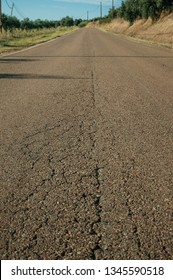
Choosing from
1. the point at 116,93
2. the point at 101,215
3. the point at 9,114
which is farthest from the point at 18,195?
the point at 116,93

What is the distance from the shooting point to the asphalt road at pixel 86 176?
9.00 feet

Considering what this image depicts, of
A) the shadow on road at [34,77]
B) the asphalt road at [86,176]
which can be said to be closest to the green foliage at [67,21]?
the shadow on road at [34,77]

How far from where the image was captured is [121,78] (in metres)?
10.7

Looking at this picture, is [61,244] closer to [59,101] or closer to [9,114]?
[9,114]

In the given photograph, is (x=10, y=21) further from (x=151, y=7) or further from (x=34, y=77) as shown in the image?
(x=34, y=77)

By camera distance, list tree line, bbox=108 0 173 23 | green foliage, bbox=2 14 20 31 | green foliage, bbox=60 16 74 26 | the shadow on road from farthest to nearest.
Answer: green foliage, bbox=60 16 74 26 < green foliage, bbox=2 14 20 31 < tree line, bbox=108 0 173 23 < the shadow on road

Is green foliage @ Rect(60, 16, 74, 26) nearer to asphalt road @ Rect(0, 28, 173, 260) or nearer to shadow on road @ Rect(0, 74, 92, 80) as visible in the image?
shadow on road @ Rect(0, 74, 92, 80)

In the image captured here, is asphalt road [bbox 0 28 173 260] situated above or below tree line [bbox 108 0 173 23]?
below

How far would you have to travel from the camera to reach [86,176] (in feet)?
12.6

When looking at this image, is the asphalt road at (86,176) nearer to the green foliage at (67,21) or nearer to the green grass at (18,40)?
the green grass at (18,40)

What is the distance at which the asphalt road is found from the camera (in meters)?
2.74

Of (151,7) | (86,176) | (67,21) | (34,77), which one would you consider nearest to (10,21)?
(151,7)

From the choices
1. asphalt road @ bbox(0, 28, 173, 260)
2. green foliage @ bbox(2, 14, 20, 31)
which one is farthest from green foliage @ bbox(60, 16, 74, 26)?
asphalt road @ bbox(0, 28, 173, 260)

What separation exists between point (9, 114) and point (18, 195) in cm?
318
